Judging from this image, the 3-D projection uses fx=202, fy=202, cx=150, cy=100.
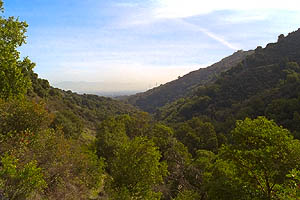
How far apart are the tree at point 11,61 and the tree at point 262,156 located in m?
13.2

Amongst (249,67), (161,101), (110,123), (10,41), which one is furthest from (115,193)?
(161,101)

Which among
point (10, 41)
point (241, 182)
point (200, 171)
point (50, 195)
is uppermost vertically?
point (10, 41)

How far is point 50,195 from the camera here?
14953mm

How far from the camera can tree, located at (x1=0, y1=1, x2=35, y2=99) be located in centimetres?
1075

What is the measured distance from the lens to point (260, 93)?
8050 centimetres

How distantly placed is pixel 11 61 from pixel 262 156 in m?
14.3

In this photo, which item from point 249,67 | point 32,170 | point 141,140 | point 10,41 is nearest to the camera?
point 32,170

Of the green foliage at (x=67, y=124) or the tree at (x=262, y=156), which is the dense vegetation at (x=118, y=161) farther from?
the green foliage at (x=67, y=124)

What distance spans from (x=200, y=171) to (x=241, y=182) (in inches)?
709

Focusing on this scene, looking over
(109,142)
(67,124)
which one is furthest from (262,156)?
(67,124)

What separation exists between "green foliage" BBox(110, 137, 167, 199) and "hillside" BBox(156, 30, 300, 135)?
138 feet

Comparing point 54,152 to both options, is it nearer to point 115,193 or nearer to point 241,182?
point 115,193

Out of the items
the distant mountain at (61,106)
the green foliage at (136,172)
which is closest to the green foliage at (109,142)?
the green foliage at (136,172)

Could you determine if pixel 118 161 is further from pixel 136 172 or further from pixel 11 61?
pixel 11 61
